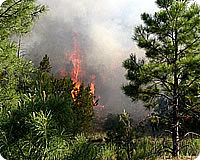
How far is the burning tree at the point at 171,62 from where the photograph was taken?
195 centimetres

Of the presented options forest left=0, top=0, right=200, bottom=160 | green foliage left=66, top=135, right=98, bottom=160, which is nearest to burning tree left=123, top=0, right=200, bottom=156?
forest left=0, top=0, right=200, bottom=160

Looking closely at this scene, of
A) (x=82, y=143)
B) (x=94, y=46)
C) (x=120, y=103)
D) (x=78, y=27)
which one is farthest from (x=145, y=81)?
(x=82, y=143)

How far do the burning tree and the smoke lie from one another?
15cm

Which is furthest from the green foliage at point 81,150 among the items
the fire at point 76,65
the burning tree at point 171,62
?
the burning tree at point 171,62

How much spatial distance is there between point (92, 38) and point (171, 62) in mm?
926

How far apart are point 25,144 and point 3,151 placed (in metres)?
0.12

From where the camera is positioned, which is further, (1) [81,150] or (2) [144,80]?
(2) [144,80]

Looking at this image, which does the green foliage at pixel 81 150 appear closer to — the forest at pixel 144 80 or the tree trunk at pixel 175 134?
the forest at pixel 144 80

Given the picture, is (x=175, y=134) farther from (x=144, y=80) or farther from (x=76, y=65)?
(x=76, y=65)

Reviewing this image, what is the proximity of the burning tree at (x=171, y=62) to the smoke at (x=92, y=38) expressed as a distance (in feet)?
0.50

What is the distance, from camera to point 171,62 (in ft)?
6.79

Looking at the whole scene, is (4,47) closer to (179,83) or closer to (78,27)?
(78,27)

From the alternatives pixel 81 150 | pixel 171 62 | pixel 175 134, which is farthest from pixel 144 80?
pixel 81 150

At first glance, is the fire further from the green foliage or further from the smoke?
the green foliage
